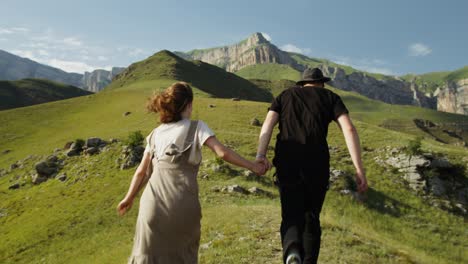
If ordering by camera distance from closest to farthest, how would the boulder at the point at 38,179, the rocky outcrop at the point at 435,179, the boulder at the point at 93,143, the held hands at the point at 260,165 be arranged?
the held hands at the point at 260,165 → the rocky outcrop at the point at 435,179 → the boulder at the point at 38,179 → the boulder at the point at 93,143

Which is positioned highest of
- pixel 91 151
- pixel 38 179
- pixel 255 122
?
pixel 255 122

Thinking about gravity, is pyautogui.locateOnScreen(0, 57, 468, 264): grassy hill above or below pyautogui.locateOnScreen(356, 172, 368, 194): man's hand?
below

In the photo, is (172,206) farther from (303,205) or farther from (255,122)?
(255,122)

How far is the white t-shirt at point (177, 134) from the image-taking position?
16.2 feet

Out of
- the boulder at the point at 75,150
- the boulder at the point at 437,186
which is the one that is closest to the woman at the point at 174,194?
the boulder at the point at 437,186

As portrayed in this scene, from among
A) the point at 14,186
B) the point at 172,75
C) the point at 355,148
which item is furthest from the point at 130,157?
the point at 172,75

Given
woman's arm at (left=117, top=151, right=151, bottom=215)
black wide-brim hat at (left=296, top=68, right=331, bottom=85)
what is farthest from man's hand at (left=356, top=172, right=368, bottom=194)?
woman's arm at (left=117, top=151, right=151, bottom=215)

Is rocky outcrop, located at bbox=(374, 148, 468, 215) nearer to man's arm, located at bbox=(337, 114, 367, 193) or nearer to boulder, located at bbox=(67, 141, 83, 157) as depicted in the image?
man's arm, located at bbox=(337, 114, 367, 193)

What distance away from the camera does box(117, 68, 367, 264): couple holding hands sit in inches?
192

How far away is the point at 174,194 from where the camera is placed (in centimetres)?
484

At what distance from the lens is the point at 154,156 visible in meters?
5.27

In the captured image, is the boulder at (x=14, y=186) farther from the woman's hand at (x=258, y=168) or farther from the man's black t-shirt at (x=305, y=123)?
the man's black t-shirt at (x=305, y=123)

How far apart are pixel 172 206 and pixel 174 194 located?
163mm

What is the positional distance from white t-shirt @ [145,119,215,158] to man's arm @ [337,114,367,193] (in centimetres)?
217
